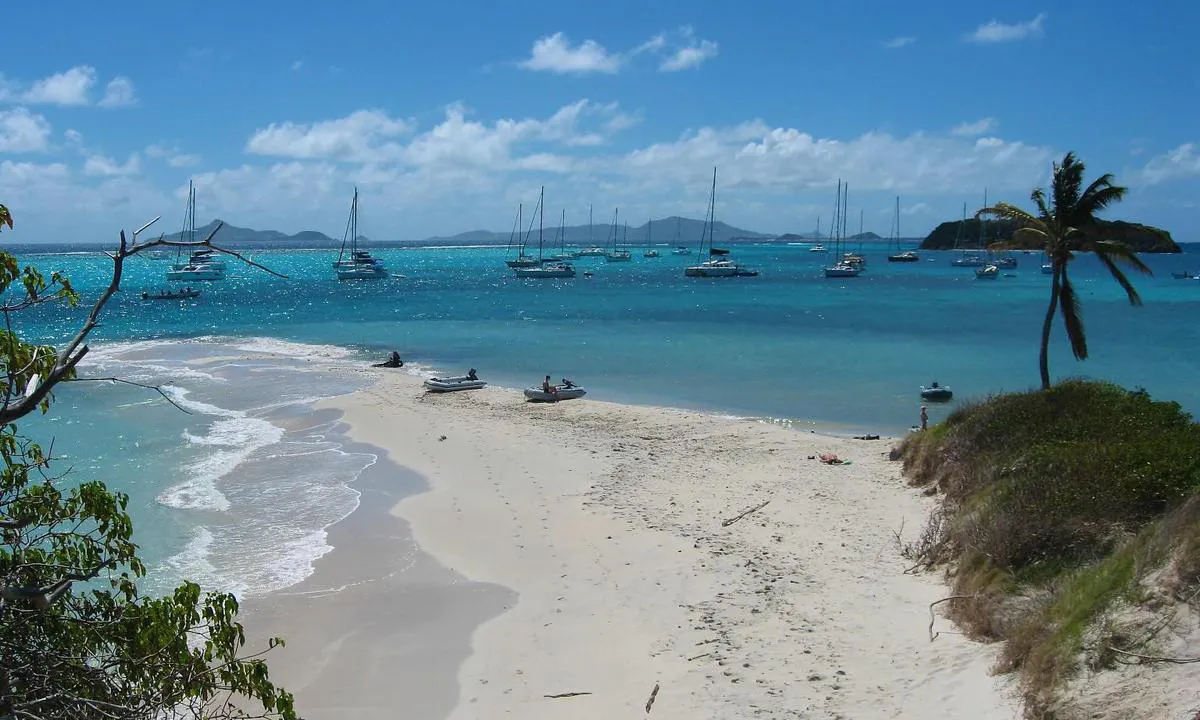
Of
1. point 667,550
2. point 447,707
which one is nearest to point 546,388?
point 667,550

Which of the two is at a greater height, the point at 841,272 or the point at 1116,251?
the point at 841,272

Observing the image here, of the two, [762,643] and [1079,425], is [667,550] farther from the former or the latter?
[1079,425]

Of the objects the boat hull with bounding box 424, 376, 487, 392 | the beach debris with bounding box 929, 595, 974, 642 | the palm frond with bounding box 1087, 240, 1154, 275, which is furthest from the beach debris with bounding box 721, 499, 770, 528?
the boat hull with bounding box 424, 376, 487, 392

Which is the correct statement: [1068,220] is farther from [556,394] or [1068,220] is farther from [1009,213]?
[556,394]

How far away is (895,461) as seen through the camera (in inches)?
877

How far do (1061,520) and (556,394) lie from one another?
888 inches

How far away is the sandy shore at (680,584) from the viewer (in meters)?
10.6

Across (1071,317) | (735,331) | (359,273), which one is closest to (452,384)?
(1071,317)

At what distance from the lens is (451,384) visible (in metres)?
35.3

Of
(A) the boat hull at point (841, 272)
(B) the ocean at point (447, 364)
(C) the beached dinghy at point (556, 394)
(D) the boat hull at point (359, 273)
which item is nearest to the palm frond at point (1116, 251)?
(B) the ocean at point (447, 364)

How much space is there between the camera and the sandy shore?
10625 millimetres

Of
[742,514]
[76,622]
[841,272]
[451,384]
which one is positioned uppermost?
[841,272]

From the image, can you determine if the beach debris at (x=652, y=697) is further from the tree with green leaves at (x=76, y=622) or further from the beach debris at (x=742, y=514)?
the beach debris at (x=742, y=514)

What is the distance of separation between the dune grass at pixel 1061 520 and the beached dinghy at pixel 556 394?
16929 millimetres
